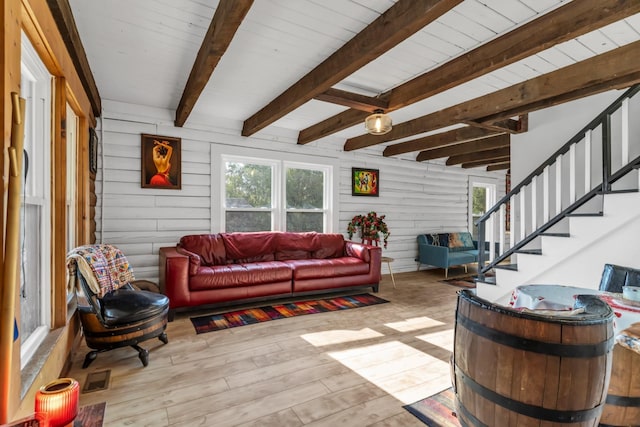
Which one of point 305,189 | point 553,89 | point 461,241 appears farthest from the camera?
point 461,241

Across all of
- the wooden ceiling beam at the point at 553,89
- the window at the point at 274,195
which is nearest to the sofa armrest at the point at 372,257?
the window at the point at 274,195

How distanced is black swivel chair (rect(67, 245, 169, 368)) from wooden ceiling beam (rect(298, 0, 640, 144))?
115 inches

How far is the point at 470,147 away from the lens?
532 cm

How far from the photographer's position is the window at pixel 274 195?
4.55m

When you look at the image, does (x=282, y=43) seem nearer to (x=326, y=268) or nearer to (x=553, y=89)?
(x=553, y=89)

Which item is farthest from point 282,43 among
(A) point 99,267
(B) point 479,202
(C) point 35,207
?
(B) point 479,202

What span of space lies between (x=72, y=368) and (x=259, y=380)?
54.9 inches

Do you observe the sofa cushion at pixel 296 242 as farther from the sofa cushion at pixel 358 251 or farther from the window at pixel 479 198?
the window at pixel 479 198

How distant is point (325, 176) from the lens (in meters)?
5.35

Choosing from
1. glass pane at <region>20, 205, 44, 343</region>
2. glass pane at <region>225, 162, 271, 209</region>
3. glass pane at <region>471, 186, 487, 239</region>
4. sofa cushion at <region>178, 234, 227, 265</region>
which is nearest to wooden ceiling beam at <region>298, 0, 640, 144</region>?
glass pane at <region>225, 162, 271, 209</region>

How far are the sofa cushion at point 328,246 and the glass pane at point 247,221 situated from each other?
80cm

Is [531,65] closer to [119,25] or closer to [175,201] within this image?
[119,25]

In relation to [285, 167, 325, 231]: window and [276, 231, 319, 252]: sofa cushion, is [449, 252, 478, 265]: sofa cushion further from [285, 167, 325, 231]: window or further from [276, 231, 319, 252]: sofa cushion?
[276, 231, 319, 252]: sofa cushion

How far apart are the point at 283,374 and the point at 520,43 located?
9.15 feet
